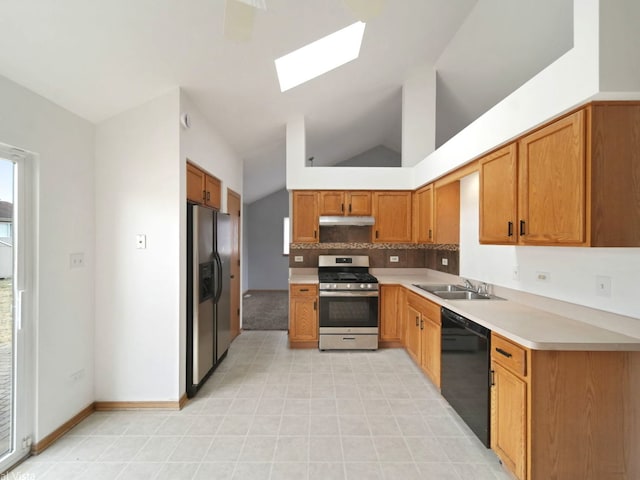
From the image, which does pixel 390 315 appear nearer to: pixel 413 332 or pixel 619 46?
pixel 413 332

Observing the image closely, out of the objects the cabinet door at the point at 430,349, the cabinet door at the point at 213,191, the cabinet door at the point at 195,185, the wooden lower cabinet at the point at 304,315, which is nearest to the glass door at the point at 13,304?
the cabinet door at the point at 195,185

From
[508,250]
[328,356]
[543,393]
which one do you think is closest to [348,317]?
[328,356]

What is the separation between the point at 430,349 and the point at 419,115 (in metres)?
2.96

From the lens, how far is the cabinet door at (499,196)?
6.37ft

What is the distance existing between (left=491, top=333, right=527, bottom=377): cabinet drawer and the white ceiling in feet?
6.68

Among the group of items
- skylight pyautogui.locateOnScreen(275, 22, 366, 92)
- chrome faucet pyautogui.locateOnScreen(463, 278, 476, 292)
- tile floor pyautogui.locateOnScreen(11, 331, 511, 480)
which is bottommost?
tile floor pyautogui.locateOnScreen(11, 331, 511, 480)

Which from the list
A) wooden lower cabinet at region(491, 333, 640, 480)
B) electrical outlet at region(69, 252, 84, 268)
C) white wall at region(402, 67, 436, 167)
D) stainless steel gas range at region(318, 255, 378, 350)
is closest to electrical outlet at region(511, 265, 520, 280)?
wooden lower cabinet at region(491, 333, 640, 480)

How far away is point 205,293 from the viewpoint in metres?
2.78

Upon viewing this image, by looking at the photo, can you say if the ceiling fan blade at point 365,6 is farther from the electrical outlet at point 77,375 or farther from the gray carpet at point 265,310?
the gray carpet at point 265,310

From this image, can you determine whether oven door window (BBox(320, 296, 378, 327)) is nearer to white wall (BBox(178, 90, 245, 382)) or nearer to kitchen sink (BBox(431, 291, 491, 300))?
kitchen sink (BBox(431, 291, 491, 300))

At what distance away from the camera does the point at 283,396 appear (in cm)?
263

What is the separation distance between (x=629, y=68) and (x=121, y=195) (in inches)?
124

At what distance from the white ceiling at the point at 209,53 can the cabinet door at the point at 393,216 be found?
1.36 m

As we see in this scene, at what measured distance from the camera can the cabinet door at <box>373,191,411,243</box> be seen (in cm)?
406
